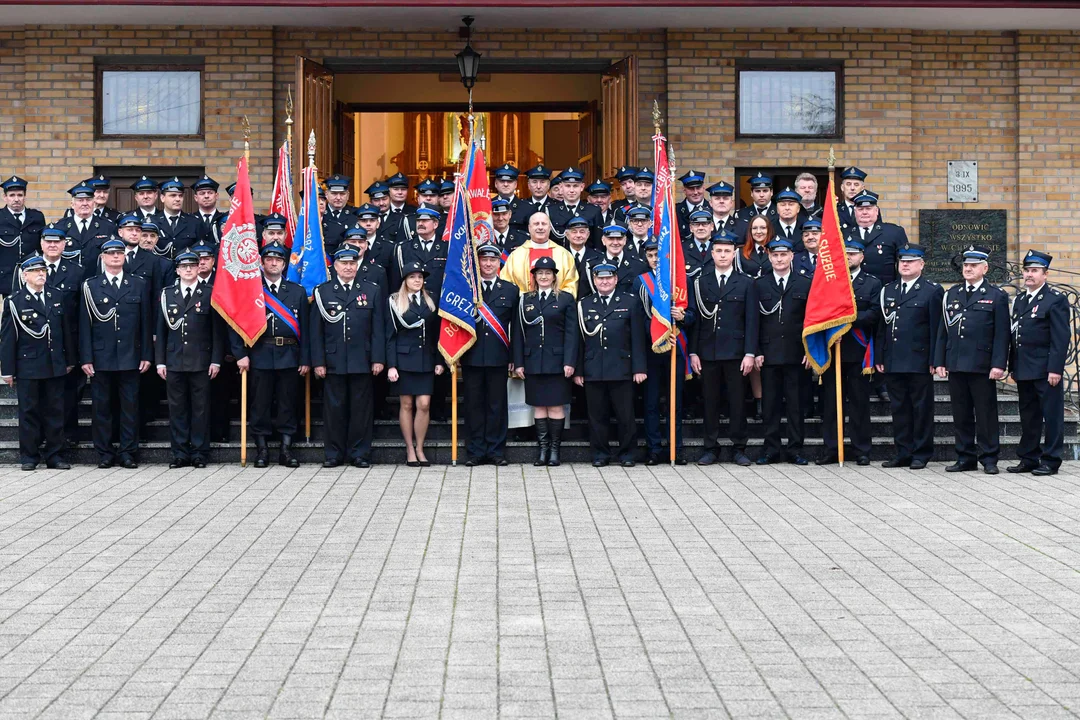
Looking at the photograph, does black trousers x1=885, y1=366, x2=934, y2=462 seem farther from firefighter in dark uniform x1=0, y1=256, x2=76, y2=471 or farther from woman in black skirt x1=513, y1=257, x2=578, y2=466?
firefighter in dark uniform x1=0, y1=256, x2=76, y2=471

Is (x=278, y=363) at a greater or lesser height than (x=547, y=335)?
lesser

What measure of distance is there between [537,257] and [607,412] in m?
1.58

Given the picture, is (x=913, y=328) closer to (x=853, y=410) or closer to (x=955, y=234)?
(x=853, y=410)

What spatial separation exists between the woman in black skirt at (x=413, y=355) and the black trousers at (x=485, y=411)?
32cm

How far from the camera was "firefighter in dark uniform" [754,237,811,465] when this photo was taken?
11680mm

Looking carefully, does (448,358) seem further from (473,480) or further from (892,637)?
(892,637)

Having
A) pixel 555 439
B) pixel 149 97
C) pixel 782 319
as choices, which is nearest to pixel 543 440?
pixel 555 439

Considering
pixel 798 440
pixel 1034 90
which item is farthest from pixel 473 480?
pixel 1034 90

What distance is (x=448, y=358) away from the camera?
11531 mm

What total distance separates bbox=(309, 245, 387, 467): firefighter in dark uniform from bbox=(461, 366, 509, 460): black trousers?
788 millimetres

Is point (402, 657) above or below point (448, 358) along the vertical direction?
below

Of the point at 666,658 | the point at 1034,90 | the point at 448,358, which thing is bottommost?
the point at 666,658

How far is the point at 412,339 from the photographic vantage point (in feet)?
38.1

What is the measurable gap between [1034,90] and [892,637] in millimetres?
11455
